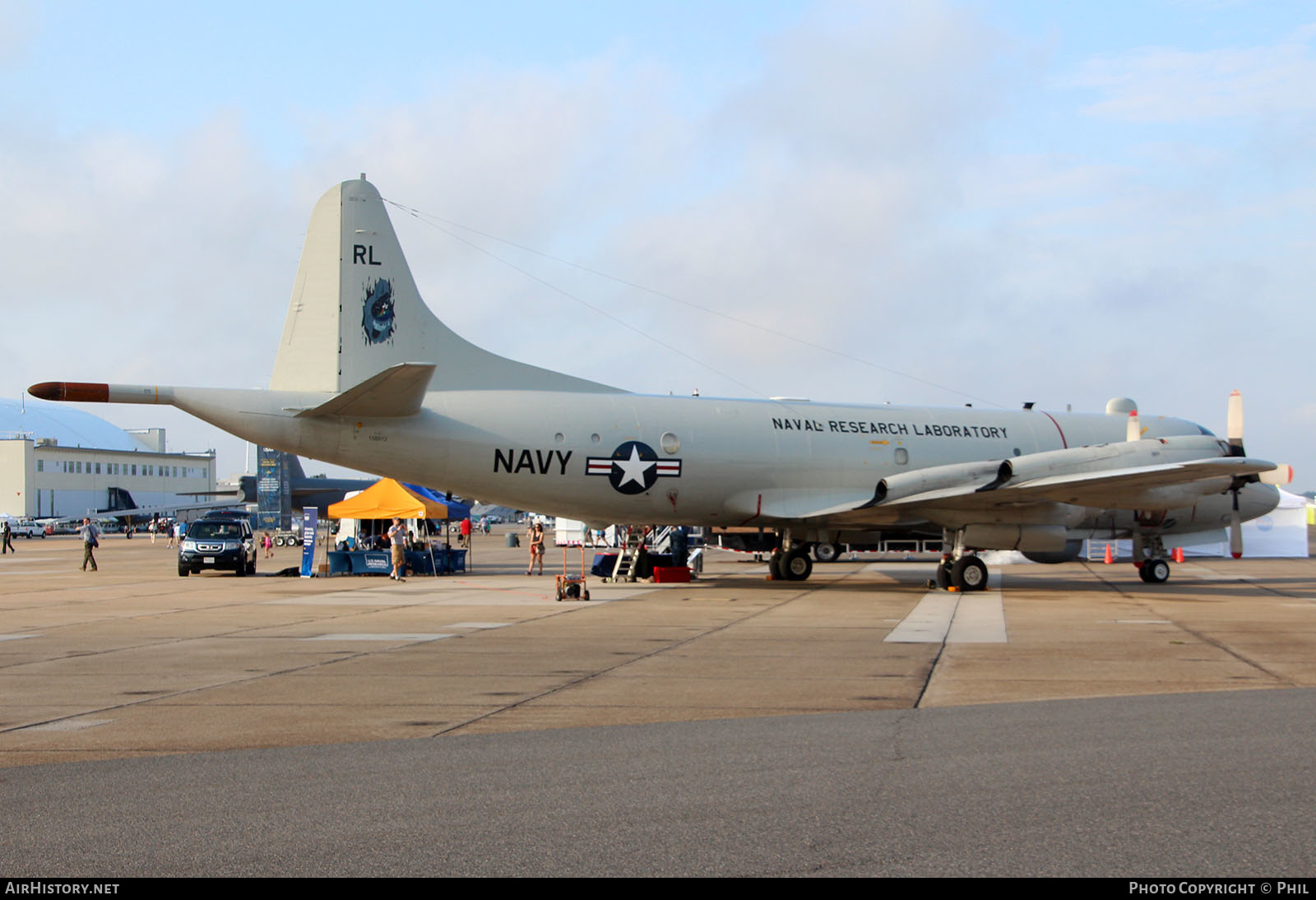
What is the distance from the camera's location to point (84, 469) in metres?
125

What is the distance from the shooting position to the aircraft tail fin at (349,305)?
21.6 metres

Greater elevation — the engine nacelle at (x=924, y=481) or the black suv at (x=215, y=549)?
the engine nacelle at (x=924, y=481)

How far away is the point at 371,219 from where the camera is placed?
2198 centimetres

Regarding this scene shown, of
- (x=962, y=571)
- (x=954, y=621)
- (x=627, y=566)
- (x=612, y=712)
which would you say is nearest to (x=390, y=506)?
(x=627, y=566)

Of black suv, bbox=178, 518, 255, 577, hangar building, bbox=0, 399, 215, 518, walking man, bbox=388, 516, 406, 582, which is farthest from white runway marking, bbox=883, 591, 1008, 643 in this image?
hangar building, bbox=0, 399, 215, 518

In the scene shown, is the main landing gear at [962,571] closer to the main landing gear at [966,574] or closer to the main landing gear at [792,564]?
the main landing gear at [966,574]

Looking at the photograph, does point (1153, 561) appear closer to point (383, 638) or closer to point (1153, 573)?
point (1153, 573)

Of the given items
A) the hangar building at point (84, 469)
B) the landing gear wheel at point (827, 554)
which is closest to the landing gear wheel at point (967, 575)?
the landing gear wheel at point (827, 554)

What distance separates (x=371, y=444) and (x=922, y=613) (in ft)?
35.5

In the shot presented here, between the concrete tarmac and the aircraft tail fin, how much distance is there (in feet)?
15.4

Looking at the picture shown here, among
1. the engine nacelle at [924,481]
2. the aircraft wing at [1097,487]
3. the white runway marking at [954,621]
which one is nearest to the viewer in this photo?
the white runway marking at [954,621]

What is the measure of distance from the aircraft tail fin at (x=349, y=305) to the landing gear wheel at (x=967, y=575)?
444 inches

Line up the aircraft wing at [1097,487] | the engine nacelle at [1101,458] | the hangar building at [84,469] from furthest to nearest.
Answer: the hangar building at [84,469]
the engine nacelle at [1101,458]
the aircraft wing at [1097,487]

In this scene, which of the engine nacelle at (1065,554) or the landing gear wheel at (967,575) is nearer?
the landing gear wheel at (967,575)
